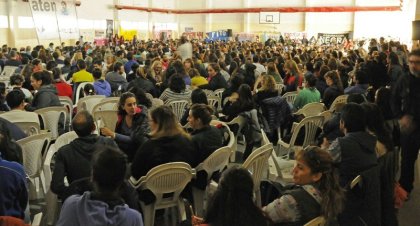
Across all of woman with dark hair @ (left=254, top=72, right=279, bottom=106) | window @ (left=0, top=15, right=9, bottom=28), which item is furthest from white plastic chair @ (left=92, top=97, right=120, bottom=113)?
window @ (left=0, top=15, right=9, bottom=28)

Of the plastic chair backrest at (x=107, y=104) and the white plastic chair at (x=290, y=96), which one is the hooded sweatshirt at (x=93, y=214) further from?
the white plastic chair at (x=290, y=96)

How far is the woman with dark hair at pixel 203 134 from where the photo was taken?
3.95 metres

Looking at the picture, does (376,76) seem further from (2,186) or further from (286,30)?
(286,30)

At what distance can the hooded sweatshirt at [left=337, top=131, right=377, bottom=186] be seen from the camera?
3244mm

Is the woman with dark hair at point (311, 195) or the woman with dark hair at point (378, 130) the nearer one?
the woman with dark hair at point (311, 195)

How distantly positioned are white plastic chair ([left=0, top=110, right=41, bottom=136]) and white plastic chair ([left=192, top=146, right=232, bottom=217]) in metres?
2.04

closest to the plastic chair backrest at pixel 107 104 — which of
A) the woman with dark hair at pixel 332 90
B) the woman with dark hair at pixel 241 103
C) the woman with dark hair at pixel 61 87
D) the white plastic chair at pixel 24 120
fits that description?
the woman with dark hair at pixel 61 87

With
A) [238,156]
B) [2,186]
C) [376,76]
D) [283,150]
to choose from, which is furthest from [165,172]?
[376,76]

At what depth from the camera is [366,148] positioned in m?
3.27

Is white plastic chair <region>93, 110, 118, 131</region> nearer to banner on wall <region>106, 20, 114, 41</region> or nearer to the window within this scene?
the window

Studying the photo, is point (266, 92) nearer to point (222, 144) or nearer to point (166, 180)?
point (222, 144)

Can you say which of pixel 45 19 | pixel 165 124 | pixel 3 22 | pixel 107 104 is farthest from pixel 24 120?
pixel 45 19

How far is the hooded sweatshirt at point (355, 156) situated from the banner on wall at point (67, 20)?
18580mm

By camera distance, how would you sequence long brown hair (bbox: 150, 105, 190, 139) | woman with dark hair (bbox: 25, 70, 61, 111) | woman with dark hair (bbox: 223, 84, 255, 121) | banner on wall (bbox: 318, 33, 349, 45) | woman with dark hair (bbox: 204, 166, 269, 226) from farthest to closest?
banner on wall (bbox: 318, 33, 349, 45) → woman with dark hair (bbox: 25, 70, 61, 111) → woman with dark hair (bbox: 223, 84, 255, 121) → long brown hair (bbox: 150, 105, 190, 139) → woman with dark hair (bbox: 204, 166, 269, 226)
